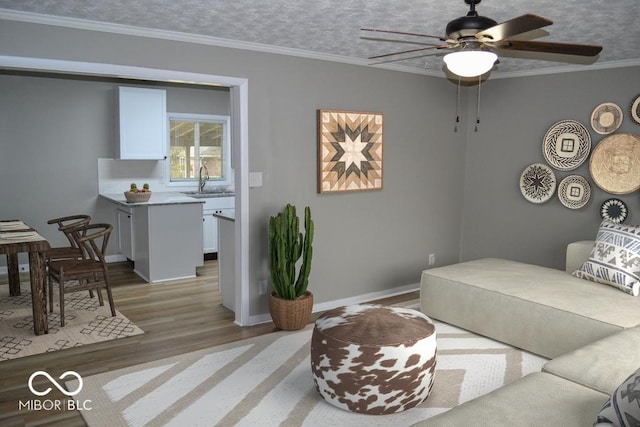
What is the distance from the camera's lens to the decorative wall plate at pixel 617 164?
15.2 ft

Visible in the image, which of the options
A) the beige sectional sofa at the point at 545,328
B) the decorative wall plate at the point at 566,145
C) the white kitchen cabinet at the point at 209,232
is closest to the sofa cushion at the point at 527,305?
the beige sectional sofa at the point at 545,328

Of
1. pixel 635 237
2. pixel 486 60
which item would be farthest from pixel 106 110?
pixel 635 237

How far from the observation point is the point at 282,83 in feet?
14.5

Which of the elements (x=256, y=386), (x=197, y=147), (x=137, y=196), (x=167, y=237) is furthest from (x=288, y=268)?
(x=197, y=147)

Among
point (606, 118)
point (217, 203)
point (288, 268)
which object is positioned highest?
point (606, 118)

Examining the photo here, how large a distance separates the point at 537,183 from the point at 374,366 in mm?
3302

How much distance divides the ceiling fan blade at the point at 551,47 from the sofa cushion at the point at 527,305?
1.68 meters

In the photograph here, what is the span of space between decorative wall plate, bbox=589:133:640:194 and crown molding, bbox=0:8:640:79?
66 centimetres

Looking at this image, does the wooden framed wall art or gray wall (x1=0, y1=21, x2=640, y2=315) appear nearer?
gray wall (x1=0, y1=21, x2=640, y2=315)

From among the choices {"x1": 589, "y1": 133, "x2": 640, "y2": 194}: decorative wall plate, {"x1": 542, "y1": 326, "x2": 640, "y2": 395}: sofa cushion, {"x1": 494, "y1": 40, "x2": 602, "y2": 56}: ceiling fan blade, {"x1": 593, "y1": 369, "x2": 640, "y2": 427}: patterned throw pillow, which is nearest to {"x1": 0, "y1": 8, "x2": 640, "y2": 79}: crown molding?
{"x1": 589, "y1": 133, "x2": 640, "y2": 194}: decorative wall plate

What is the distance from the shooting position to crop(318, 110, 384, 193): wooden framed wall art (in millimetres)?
4703

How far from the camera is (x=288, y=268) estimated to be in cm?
426

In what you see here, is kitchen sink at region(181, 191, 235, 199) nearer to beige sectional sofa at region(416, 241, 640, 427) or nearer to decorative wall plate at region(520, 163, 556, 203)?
beige sectional sofa at region(416, 241, 640, 427)

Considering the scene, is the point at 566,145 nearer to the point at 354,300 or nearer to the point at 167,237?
the point at 354,300
